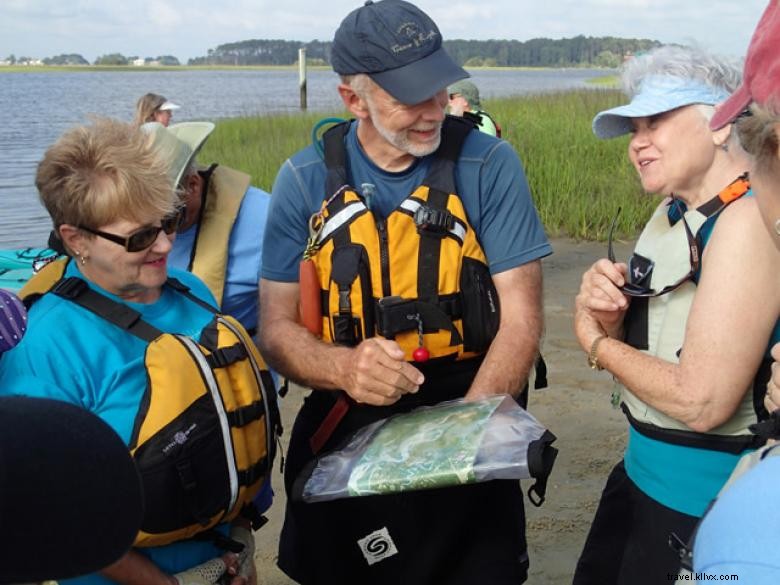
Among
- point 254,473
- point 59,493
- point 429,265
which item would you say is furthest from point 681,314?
point 59,493

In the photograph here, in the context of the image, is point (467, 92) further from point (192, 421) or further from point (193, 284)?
point (192, 421)

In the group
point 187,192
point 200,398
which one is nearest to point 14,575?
point 200,398

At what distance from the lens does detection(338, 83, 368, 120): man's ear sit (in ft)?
9.93

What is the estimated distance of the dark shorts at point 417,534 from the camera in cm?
286

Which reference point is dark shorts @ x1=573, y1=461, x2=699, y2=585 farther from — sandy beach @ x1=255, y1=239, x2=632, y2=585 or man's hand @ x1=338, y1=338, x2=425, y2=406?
sandy beach @ x1=255, y1=239, x2=632, y2=585

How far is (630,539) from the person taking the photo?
277 cm

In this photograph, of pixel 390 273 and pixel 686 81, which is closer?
pixel 686 81

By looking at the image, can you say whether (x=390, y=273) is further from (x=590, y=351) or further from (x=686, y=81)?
(x=686, y=81)

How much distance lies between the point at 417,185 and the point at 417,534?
107 centimetres

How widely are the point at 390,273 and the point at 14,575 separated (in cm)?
176

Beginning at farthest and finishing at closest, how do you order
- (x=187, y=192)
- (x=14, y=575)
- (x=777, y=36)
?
1. (x=187, y=192)
2. (x=777, y=36)
3. (x=14, y=575)

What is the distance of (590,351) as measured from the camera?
106 inches

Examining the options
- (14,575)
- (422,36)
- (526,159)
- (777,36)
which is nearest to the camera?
(14,575)

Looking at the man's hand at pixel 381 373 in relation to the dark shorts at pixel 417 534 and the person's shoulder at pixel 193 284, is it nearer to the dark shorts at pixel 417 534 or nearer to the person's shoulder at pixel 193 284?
the dark shorts at pixel 417 534
